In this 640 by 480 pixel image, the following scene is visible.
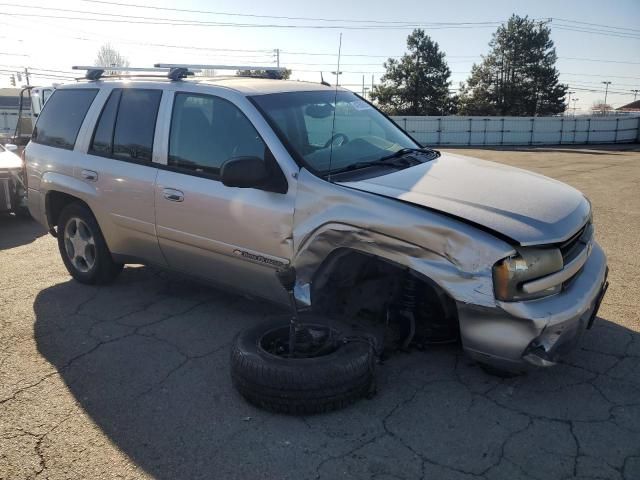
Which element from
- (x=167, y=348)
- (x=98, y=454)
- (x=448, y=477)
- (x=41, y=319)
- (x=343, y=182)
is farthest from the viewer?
(x=41, y=319)

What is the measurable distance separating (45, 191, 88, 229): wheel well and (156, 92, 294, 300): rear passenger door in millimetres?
1461

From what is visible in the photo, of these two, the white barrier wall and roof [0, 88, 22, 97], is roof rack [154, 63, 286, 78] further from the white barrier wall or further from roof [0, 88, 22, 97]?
roof [0, 88, 22, 97]

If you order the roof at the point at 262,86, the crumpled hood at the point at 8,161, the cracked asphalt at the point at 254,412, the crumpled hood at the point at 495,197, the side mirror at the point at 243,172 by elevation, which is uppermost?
the roof at the point at 262,86

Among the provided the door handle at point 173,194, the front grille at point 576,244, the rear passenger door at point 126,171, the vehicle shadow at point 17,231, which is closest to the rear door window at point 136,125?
the rear passenger door at point 126,171

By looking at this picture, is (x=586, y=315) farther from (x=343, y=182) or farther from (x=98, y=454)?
(x=98, y=454)

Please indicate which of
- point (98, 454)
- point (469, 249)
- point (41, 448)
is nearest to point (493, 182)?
point (469, 249)

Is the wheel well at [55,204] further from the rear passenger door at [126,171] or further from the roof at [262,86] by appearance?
the roof at [262,86]

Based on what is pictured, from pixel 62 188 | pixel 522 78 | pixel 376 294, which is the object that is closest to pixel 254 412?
pixel 376 294

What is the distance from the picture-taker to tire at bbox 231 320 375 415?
2.94 meters

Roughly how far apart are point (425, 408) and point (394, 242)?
0.96m

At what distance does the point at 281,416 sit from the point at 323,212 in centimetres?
120

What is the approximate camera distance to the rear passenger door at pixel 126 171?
14.1ft

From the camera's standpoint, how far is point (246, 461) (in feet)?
8.71

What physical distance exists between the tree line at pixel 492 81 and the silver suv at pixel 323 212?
49.9 meters
